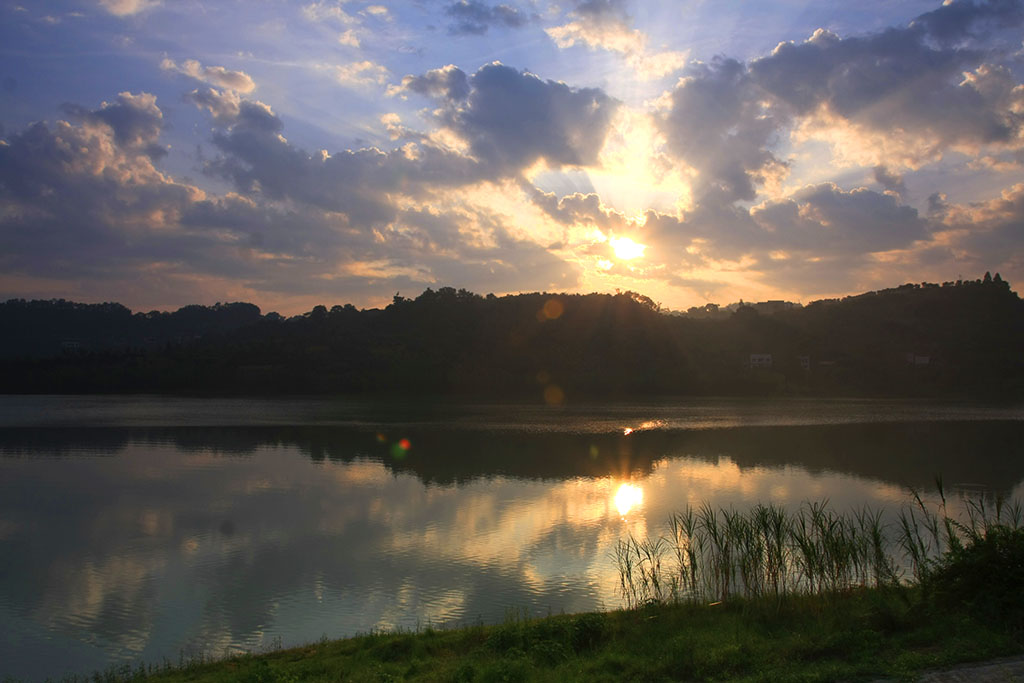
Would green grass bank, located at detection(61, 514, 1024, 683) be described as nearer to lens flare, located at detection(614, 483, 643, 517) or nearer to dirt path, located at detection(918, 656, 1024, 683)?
dirt path, located at detection(918, 656, 1024, 683)

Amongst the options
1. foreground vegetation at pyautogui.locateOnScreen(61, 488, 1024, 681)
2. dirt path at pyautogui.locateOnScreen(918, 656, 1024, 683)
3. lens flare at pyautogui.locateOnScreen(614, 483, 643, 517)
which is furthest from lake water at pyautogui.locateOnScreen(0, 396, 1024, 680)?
dirt path at pyautogui.locateOnScreen(918, 656, 1024, 683)

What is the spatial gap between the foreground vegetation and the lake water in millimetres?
1795

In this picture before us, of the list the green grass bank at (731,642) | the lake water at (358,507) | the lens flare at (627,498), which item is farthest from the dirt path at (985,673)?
the lens flare at (627,498)

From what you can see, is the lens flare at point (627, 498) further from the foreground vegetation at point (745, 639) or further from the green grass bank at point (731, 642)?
the green grass bank at point (731, 642)

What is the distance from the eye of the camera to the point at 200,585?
1167 cm

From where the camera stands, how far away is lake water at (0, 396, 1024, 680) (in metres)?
10.2

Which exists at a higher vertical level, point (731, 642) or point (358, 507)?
point (731, 642)

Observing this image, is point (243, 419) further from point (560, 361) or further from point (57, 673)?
point (560, 361)

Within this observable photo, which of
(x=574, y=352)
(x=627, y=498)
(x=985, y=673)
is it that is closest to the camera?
(x=985, y=673)

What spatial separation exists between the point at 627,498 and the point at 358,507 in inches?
278

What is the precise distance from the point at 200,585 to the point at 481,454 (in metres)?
16.3

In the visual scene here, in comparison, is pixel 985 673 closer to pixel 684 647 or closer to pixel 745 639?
pixel 745 639

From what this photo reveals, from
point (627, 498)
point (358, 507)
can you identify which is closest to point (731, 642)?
point (627, 498)

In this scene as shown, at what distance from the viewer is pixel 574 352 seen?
92.2 meters
